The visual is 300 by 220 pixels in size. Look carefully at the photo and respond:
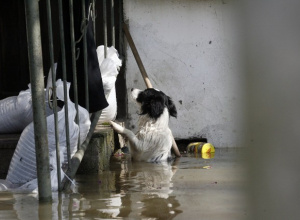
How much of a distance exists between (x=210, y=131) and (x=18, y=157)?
3.32 metres

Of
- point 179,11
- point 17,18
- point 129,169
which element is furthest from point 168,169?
point 17,18

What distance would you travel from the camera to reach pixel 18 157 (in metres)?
4.39

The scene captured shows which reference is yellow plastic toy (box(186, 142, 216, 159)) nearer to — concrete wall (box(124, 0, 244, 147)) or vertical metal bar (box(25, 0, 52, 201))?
concrete wall (box(124, 0, 244, 147))

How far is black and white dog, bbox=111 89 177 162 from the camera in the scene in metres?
6.52

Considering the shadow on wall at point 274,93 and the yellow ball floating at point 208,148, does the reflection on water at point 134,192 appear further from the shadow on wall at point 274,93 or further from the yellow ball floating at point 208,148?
the shadow on wall at point 274,93

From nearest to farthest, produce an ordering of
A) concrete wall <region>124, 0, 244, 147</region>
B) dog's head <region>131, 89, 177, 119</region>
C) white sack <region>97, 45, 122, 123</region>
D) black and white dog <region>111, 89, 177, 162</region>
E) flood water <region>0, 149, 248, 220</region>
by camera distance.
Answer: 1. flood water <region>0, 149, 248, 220</region>
2. white sack <region>97, 45, 122, 123</region>
3. black and white dog <region>111, 89, 177, 162</region>
4. dog's head <region>131, 89, 177, 119</region>
5. concrete wall <region>124, 0, 244, 147</region>

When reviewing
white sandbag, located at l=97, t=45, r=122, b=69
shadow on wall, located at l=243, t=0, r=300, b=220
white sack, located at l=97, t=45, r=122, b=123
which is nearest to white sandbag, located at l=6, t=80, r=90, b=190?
white sack, located at l=97, t=45, r=122, b=123

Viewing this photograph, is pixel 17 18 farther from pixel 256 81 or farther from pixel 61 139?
pixel 256 81

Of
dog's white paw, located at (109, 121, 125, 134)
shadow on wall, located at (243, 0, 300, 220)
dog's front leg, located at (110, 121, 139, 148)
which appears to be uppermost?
shadow on wall, located at (243, 0, 300, 220)

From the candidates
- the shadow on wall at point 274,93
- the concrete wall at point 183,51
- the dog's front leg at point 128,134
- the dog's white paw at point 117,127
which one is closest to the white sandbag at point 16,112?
the dog's white paw at point 117,127

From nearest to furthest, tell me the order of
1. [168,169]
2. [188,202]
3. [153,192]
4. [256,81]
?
[256,81], [188,202], [153,192], [168,169]

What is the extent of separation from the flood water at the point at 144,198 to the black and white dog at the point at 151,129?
2.94 feet

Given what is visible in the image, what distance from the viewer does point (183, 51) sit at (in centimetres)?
719

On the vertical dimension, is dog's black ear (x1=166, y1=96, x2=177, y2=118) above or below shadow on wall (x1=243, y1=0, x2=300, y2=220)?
below
